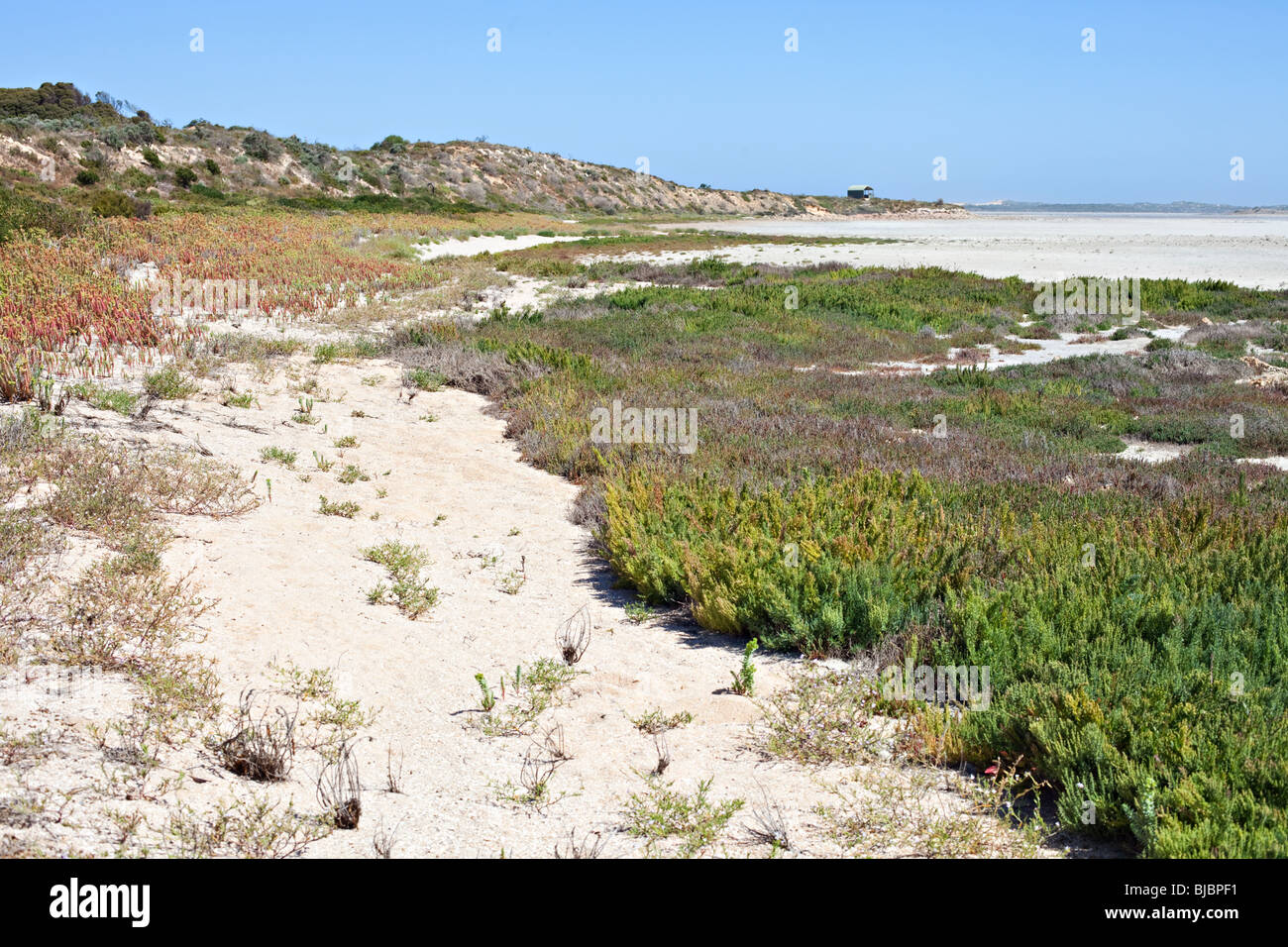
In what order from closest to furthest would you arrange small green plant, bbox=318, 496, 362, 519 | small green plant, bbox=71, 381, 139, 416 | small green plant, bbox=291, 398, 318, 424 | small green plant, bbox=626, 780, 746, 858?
small green plant, bbox=626, 780, 746, 858 → small green plant, bbox=318, 496, 362, 519 → small green plant, bbox=71, 381, 139, 416 → small green plant, bbox=291, 398, 318, 424

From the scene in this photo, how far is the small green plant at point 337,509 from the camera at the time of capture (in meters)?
7.49

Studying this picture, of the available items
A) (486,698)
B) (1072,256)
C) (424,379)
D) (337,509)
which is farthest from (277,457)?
(1072,256)

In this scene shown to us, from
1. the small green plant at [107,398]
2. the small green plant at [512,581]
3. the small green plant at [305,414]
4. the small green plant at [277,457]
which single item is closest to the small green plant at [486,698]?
the small green plant at [512,581]

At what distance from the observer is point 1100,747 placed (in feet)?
12.2

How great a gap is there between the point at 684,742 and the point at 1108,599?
2.72 metres

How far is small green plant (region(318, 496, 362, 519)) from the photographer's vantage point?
7.49 m

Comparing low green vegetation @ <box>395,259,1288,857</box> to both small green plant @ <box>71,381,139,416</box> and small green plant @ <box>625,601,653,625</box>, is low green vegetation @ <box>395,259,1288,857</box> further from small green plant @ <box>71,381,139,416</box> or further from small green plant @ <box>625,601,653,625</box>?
small green plant @ <box>71,381,139,416</box>

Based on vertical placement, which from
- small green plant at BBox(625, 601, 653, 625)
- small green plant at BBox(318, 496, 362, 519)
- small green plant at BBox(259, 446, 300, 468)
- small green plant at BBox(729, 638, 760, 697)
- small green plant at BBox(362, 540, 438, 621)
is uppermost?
small green plant at BBox(259, 446, 300, 468)

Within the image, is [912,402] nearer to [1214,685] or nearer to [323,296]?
[1214,685]

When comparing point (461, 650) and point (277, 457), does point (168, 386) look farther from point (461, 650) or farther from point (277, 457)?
point (461, 650)

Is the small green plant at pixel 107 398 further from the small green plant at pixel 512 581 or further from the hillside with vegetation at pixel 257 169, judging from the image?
the hillside with vegetation at pixel 257 169

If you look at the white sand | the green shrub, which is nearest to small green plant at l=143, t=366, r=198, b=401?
the green shrub

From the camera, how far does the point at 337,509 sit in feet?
24.7

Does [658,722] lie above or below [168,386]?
below
